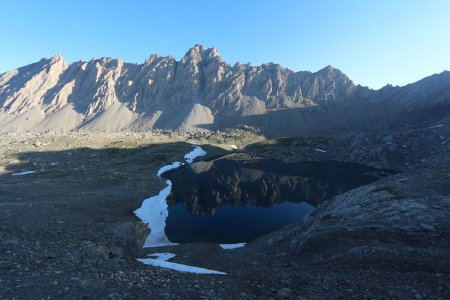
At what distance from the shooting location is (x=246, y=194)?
78.1 metres

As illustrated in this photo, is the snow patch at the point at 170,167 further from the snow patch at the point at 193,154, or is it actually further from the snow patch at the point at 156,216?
the snow patch at the point at 156,216

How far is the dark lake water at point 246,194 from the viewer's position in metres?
51.3

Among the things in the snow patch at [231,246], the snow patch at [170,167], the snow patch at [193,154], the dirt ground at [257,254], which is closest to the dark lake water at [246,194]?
the snow patch at [170,167]

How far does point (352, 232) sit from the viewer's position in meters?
27.9

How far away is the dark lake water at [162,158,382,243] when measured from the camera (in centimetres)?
5131

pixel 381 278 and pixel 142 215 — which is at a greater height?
pixel 381 278

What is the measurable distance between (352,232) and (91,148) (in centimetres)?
14484

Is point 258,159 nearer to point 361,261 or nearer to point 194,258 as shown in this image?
point 194,258

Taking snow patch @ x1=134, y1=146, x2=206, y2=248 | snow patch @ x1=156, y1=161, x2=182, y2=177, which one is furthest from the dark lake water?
snow patch @ x1=156, y1=161, x2=182, y2=177

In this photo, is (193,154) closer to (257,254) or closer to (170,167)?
(170,167)

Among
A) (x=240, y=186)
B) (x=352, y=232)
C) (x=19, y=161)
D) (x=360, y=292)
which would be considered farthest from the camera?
(x=19, y=161)

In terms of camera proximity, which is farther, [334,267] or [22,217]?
[22,217]

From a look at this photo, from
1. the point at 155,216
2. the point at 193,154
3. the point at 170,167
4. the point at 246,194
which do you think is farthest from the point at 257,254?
the point at 193,154

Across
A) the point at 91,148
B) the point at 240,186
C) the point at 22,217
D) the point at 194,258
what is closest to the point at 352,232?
the point at 194,258
